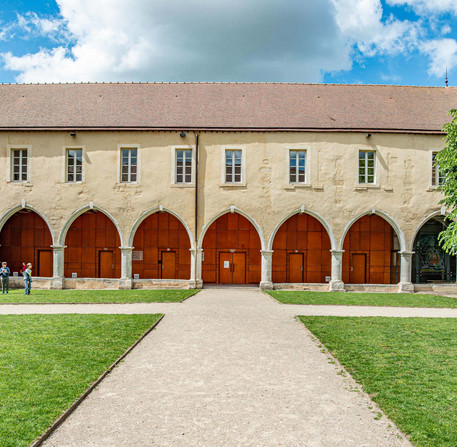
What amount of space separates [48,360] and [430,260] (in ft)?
73.6

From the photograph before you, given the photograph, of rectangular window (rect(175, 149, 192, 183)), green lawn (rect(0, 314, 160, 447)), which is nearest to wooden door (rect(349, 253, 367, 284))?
rectangular window (rect(175, 149, 192, 183))

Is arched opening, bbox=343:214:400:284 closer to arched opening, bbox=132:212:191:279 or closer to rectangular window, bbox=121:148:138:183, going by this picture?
arched opening, bbox=132:212:191:279

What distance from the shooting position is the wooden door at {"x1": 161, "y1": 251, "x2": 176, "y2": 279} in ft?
83.3

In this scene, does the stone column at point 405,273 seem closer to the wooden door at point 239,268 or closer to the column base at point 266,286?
the column base at point 266,286

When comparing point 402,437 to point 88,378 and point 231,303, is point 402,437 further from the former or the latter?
point 231,303

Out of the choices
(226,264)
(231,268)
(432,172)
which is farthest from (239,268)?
(432,172)

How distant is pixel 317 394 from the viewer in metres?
5.85

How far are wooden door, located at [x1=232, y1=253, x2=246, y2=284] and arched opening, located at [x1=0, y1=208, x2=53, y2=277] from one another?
10.5 meters

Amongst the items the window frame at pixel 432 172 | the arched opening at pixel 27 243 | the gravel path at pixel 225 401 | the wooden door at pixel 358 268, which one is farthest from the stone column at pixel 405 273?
the arched opening at pixel 27 243

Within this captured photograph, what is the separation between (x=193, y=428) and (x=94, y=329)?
19.6ft

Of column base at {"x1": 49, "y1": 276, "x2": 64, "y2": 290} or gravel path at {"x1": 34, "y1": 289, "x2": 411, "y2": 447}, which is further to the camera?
column base at {"x1": 49, "y1": 276, "x2": 64, "y2": 290}

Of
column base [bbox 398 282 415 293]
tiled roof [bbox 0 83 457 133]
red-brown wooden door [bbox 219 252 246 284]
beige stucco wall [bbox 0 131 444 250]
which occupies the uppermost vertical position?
tiled roof [bbox 0 83 457 133]

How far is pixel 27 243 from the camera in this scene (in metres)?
25.8

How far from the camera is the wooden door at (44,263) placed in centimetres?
2586
